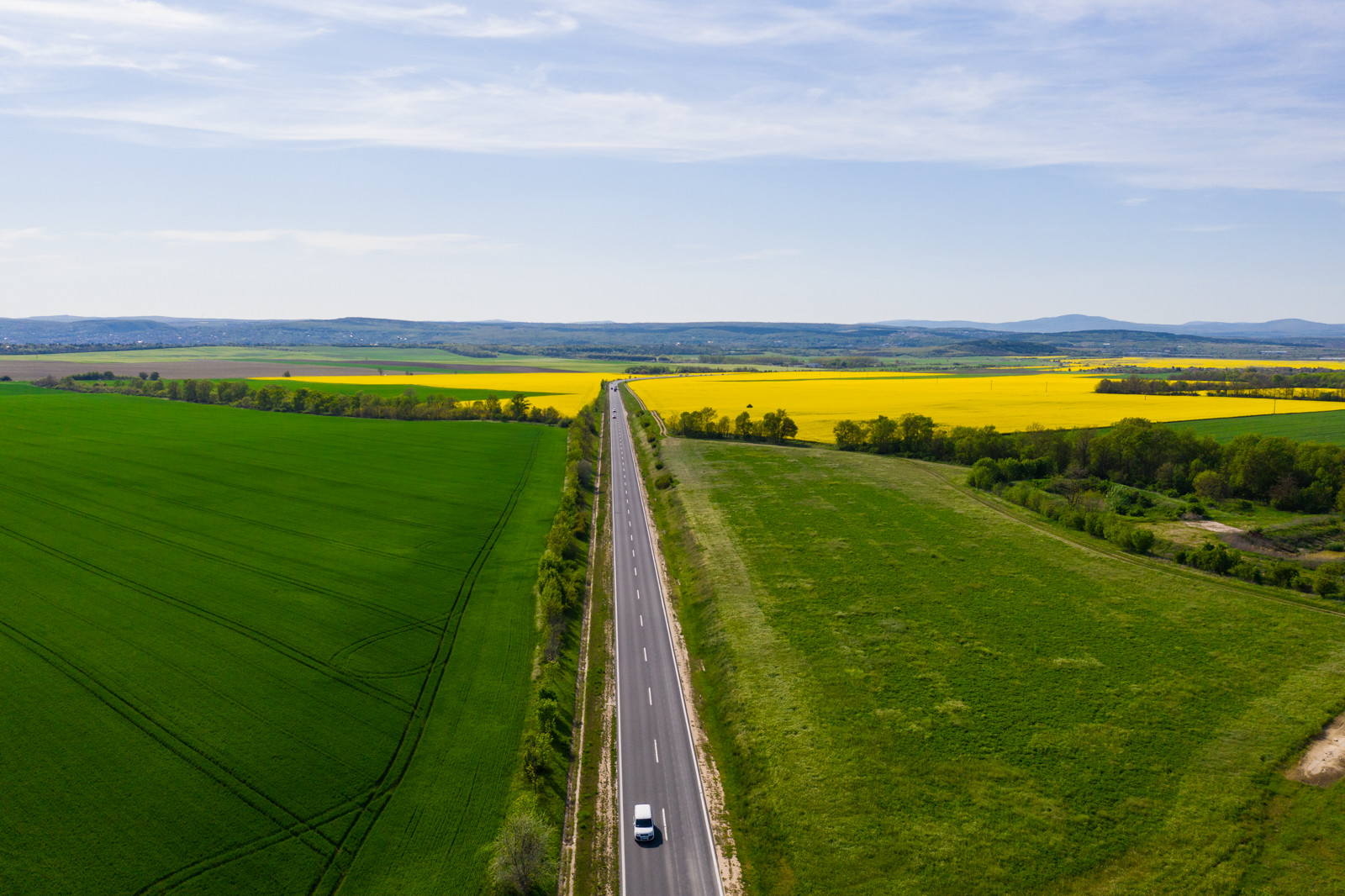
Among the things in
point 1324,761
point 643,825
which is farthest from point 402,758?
point 1324,761

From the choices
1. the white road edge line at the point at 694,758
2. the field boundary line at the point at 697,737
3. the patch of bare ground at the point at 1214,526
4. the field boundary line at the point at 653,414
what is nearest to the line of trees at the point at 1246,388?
the patch of bare ground at the point at 1214,526

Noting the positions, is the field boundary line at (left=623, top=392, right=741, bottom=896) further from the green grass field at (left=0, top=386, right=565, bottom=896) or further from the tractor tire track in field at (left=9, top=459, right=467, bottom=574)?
the tractor tire track in field at (left=9, top=459, right=467, bottom=574)

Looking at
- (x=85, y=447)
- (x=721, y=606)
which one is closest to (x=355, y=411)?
(x=85, y=447)

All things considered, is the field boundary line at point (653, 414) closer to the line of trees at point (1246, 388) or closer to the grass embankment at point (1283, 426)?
the grass embankment at point (1283, 426)

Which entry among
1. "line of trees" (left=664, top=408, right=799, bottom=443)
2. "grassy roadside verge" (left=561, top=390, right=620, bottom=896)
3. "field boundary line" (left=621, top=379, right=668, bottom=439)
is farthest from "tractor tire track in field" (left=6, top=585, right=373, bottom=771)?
"line of trees" (left=664, top=408, right=799, bottom=443)

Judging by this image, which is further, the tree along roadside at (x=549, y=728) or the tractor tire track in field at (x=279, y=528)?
the tractor tire track in field at (x=279, y=528)

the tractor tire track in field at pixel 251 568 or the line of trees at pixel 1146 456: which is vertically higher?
the line of trees at pixel 1146 456

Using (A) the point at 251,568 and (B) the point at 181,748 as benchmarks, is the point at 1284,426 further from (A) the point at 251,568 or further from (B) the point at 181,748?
(B) the point at 181,748
